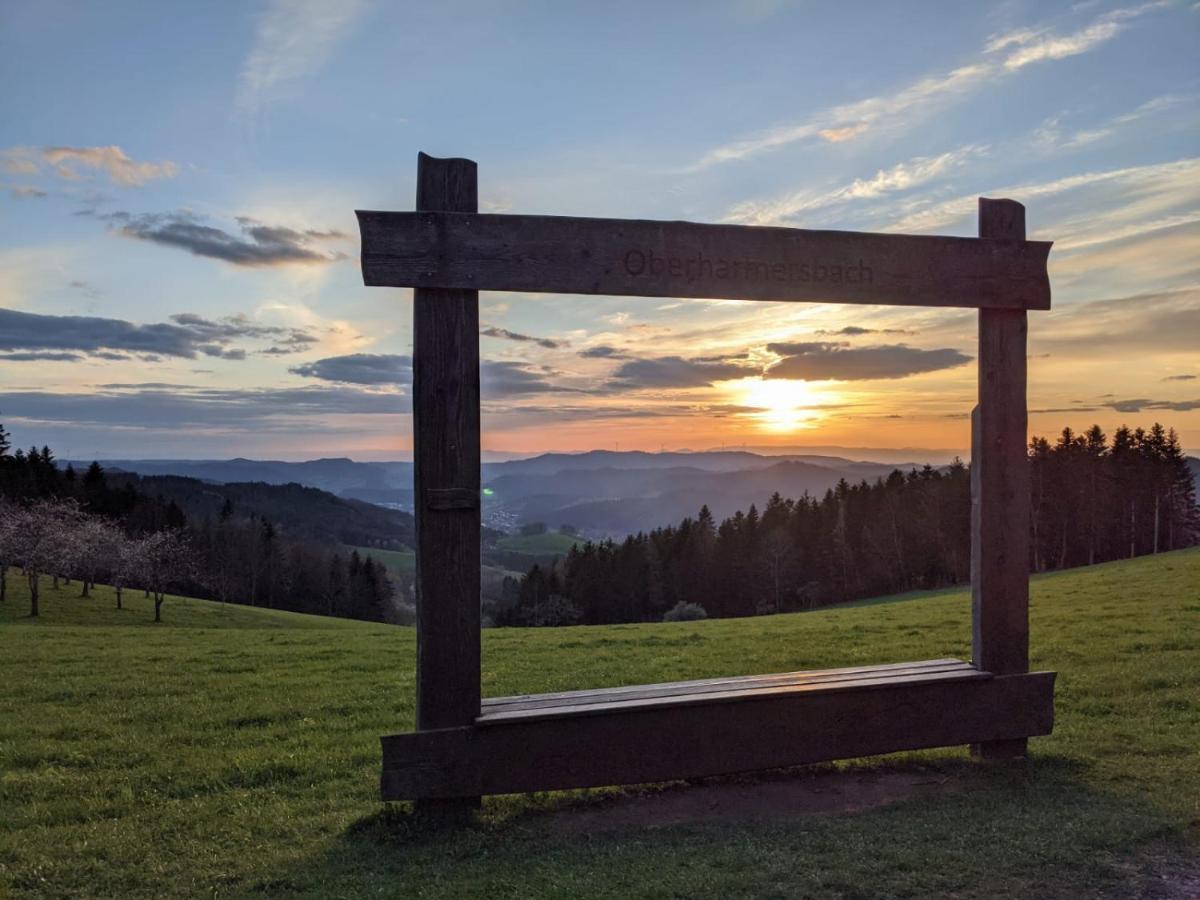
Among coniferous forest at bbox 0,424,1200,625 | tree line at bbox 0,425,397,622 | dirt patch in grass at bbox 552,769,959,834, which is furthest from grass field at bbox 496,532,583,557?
dirt patch in grass at bbox 552,769,959,834

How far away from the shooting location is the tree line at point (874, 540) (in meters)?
65.1

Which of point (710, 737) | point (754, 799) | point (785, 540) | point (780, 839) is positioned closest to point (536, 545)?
point (785, 540)

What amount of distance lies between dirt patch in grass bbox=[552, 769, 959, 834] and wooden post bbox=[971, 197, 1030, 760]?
1347 mm

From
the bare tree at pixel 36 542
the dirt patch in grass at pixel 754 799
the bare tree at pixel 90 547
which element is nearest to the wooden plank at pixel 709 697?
the dirt patch in grass at pixel 754 799

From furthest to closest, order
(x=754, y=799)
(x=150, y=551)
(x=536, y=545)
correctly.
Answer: (x=536, y=545), (x=150, y=551), (x=754, y=799)

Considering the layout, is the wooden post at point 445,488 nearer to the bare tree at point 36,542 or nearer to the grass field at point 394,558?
the bare tree at point 36,542

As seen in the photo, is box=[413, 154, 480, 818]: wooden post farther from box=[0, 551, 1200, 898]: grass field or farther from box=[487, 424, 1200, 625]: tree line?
box=[487, 424, 1200, 625]: tree line

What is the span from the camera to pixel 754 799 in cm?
659

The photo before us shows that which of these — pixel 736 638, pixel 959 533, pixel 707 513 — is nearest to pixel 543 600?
pixel 707 513

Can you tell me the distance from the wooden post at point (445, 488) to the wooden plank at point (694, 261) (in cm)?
25

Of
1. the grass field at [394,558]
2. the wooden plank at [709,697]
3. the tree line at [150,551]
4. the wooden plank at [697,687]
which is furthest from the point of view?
the grass field at [394,558]

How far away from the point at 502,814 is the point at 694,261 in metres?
4.78

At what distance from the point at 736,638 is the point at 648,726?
13.1 m

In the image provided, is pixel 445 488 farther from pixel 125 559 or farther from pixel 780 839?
pixel 125 559
